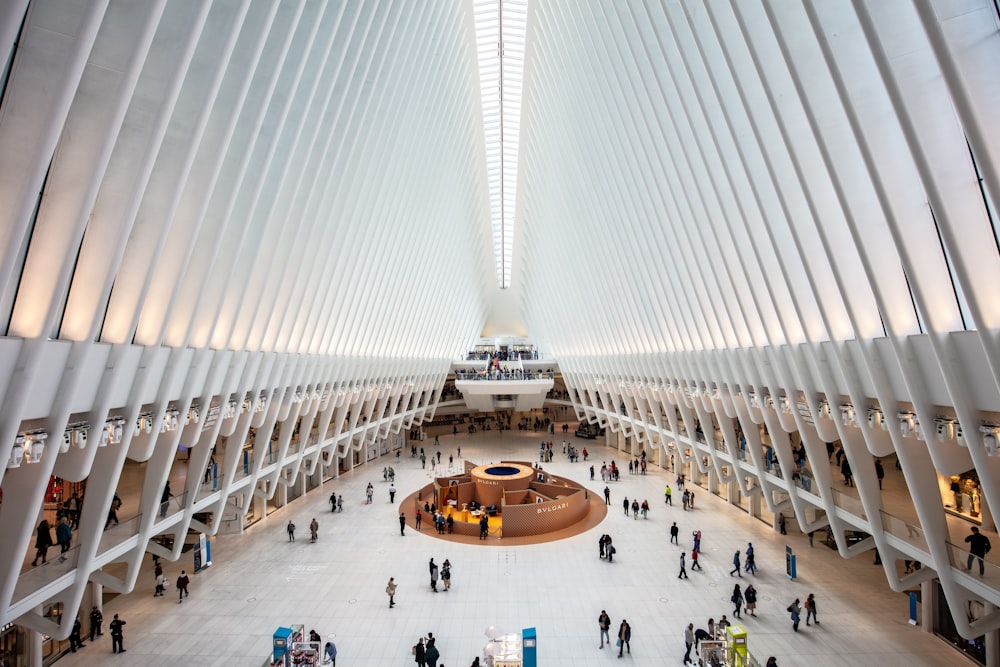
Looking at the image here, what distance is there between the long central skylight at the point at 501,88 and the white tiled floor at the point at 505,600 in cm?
2208

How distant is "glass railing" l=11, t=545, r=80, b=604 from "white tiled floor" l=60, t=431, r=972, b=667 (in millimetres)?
3123

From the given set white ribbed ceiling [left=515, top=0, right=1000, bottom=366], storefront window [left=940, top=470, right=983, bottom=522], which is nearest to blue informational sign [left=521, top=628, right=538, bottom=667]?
white ribbed ceiling [left=515, top=0, right=1000, bottom=366]

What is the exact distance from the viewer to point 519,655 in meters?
9.77

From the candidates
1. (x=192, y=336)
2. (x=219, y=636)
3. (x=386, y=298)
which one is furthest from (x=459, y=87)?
(x=219, y=636)

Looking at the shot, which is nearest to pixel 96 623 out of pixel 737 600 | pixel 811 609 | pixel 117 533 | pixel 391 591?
pixel 117 533

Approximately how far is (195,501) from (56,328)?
7.59 meters

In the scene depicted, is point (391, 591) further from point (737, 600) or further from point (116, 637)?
point (737, 600)

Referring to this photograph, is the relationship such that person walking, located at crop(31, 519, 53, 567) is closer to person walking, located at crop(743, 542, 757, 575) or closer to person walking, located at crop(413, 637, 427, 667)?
person walking, located at crop(413, 637, 427, 667)

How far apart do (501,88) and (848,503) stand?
24906 millimetres

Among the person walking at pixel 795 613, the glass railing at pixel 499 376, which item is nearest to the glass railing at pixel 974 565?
the person walking at pixel 795 613

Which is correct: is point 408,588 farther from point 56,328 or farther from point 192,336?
point 56,328

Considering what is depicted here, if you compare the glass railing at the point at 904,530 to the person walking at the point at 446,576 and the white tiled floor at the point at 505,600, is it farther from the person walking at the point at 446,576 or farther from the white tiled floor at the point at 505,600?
the person walking at the point at 446,576

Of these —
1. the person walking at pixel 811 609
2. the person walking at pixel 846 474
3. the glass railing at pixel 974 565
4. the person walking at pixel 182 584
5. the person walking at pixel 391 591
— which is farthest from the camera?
the person walking at pixel 846 474

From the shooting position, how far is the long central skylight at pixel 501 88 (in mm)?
24812
